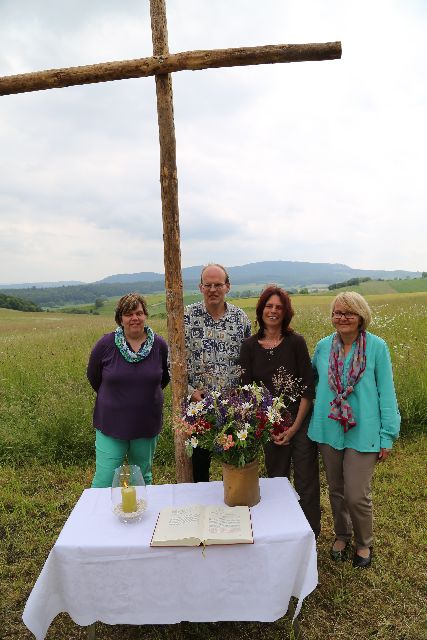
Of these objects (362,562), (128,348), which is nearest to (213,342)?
(128,348)

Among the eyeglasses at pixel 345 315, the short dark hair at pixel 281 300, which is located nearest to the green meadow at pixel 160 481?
the short dark hair at pixel 281 300

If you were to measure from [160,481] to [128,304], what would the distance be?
299 cm

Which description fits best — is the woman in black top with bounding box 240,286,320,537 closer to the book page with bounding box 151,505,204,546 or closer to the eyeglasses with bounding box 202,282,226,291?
the eyeglasses with bounding box 202,282,226,291

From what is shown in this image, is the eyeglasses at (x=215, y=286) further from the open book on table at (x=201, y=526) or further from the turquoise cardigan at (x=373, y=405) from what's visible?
the open book on table at (x=201, y=526)

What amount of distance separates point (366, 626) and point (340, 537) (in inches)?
35.3

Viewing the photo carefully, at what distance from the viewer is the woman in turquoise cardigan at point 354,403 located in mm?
4055

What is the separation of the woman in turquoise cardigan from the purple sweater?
1499mm

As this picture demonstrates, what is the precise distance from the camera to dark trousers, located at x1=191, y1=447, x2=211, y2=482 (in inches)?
187

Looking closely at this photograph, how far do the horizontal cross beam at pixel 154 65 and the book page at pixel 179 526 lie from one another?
3505 mm

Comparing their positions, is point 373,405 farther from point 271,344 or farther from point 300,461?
point 271,344

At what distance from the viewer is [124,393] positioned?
15.0 ft

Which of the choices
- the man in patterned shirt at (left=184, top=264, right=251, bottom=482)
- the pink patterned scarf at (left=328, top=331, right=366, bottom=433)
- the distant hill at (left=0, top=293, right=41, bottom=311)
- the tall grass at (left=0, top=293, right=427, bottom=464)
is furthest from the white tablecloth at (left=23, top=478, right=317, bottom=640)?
the distant hill at (left=0, top=293, right=41, bottom=311)

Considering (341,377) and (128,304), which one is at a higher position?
(128,304)

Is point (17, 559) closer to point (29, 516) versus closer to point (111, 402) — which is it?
point (29, 516)
